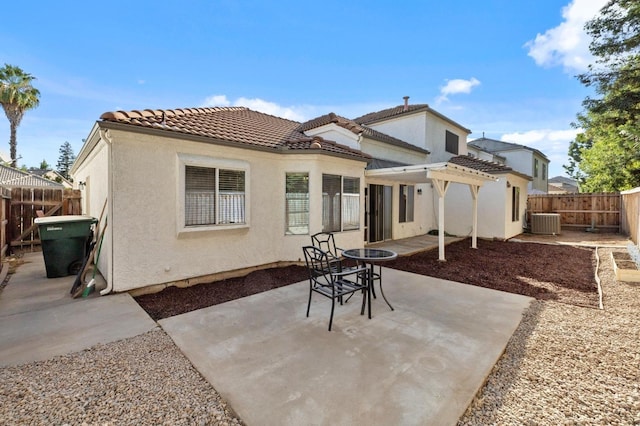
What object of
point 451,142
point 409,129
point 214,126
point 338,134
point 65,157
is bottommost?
point 214,126

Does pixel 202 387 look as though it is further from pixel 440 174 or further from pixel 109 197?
pixel 440 174

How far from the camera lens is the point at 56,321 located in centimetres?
426

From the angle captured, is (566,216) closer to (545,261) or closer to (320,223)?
(545,261)

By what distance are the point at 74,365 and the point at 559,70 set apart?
18.0 meters

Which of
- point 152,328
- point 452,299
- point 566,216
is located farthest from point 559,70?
point 152,328

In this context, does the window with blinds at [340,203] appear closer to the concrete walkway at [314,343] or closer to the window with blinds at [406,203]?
the concrete walkway at [314,343]

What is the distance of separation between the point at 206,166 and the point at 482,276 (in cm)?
772

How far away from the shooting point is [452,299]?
18.1ft

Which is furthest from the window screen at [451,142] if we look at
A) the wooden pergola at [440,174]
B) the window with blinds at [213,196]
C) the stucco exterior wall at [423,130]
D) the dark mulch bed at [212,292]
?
the window with blinds at [213,196]

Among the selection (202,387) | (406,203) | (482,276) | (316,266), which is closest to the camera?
(202,387)

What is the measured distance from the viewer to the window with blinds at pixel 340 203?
8.35 metres

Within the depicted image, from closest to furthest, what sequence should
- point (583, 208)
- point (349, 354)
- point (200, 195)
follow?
point (349, 354) < point (200, 195) < point (583, 208)

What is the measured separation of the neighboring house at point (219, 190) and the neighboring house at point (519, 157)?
19.0 meters

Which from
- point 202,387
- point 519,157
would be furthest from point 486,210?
point 519,157
